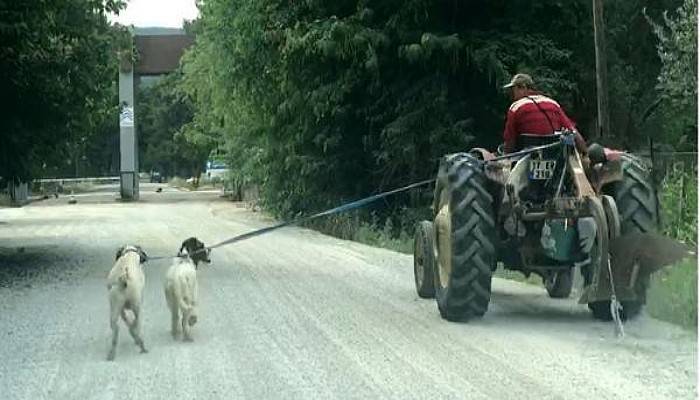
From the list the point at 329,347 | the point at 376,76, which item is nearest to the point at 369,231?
the point at 376,76

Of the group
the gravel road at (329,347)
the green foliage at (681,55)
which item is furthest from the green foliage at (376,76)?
the gravel road at (329,347)

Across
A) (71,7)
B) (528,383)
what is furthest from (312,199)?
(528,383)

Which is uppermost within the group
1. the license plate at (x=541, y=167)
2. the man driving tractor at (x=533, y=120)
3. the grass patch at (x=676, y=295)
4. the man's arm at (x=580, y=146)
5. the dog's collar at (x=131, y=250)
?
the man driving tractor at (x=533, y=120)

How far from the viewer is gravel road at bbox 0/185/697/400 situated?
6.90 meters

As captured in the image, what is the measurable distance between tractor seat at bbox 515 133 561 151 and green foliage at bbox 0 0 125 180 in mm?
7898

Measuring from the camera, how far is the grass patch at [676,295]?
917 centimetres

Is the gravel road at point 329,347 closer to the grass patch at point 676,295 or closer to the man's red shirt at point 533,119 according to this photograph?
the grass patch at point 676,295

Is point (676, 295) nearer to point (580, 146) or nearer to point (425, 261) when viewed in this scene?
point (580, 146)

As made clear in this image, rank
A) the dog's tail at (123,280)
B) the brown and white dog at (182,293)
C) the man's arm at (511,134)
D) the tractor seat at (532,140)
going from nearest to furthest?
the dog's tail at (123,280) < the brown and white dog at (182,293) < the tractor seat at (532,140) < the man's arm at (511,134)

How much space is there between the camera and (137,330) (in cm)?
824

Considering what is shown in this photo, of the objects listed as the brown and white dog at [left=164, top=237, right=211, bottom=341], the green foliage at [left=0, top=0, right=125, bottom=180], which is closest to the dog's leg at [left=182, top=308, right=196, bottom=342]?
the brown and white dog at [left=164, top=237, right=211, bottom=341]

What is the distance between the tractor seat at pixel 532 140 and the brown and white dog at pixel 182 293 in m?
3.43

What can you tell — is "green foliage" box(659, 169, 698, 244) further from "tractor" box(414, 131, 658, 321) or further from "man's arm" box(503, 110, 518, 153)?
"man's arm" box(503, 110, 518, 153)

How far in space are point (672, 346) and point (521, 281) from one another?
5.02 metres
